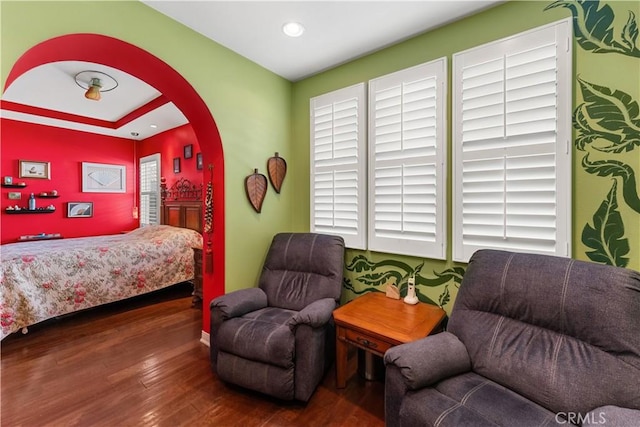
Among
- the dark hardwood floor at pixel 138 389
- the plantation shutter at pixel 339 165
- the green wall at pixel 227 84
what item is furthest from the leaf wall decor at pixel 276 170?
the dark hardwood floor at pixel 138 389

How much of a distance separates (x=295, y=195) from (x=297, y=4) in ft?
5.52

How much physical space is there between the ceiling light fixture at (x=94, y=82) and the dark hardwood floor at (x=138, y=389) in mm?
2720

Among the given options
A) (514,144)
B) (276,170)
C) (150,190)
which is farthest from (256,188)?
(150,190)

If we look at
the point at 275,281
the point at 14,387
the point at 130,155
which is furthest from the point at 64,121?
the point at 275,281

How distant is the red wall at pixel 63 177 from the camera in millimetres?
4312

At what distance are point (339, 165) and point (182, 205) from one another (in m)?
3.27

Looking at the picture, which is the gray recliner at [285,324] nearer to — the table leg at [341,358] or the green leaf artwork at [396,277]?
the table leg at [341,358]

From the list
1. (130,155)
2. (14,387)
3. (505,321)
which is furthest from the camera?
(130,155)

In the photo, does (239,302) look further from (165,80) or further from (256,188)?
(165,80)

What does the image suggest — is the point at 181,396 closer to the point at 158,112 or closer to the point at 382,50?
the point at 382,50

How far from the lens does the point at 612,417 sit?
0.99 m

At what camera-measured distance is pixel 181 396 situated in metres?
1.84

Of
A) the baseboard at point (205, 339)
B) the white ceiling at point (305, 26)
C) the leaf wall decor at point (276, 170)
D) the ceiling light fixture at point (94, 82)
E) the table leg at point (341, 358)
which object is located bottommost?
the baseboard at point (205, 339)

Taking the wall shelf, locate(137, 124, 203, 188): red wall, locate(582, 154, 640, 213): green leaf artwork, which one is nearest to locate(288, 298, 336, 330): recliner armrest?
locate(582, 154, 640, 213): green leaf artwork
